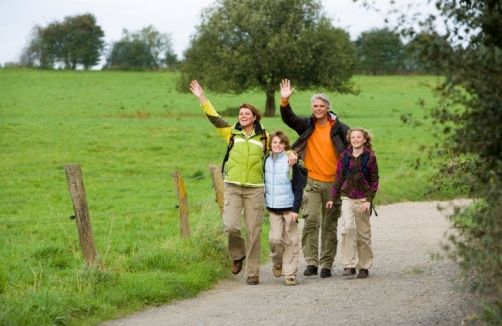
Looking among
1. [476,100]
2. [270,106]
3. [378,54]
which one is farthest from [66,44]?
[476,100]

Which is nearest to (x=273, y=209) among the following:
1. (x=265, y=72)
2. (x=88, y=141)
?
(x=88, y=141)

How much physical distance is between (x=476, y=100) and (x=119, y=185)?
1936cm

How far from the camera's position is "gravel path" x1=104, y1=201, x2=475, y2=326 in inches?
335

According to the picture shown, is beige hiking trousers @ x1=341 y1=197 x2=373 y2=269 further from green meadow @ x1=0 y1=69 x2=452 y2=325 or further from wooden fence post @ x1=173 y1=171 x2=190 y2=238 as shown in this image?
wooden fence post @ x1=173 y1=171 x2=190 y2=238

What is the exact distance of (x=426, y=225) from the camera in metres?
16.7

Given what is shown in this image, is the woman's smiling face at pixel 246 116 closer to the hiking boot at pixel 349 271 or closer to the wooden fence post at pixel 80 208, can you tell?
the wooden fence post at pixel 80 208

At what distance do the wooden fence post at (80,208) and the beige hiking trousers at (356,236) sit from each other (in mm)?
3003

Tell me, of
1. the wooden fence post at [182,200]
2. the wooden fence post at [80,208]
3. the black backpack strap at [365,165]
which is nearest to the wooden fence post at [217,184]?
the wooden fence post at [182,200]

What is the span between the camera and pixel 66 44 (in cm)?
10588

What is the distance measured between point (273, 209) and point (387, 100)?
51942 millimetres

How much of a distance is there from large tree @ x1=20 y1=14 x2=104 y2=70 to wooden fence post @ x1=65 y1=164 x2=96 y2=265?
88881 millimetres

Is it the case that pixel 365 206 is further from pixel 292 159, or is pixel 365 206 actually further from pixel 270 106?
pixel 270 106

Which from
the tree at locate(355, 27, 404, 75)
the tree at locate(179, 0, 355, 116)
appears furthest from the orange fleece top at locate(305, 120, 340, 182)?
the tree at locate(355, 27, 404, 75)

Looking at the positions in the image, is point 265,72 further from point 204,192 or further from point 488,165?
point 488,165
